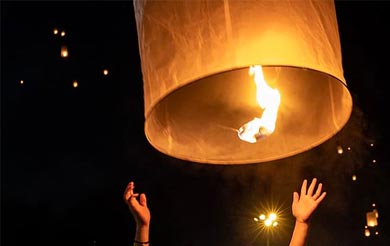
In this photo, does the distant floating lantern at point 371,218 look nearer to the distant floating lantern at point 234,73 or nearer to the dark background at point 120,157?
the dark background at point 120,157

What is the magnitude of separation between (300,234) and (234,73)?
822mm

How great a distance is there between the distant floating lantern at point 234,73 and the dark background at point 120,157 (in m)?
4.08

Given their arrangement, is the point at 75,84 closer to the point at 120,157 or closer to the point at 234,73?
the point at 120,157

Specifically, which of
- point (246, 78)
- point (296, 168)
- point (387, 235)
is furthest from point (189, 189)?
point (246, 78)

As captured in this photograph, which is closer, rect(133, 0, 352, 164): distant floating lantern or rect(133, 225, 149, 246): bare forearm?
rect(133, 0, 352, 164): distant floating lantern

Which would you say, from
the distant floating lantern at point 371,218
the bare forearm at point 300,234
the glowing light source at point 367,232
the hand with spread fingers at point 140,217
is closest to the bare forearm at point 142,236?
the hand with spread fingers at point 140,217

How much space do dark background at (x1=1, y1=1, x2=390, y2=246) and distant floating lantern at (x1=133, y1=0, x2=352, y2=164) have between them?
408 cm

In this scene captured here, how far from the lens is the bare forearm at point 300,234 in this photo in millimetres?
2137

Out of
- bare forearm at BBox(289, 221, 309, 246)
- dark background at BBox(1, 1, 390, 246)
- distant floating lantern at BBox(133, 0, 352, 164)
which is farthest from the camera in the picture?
dark background at BBox(1, 1, 390, 246)

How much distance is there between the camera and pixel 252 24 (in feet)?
3.74

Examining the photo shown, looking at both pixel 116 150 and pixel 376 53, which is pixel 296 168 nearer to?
pixel 376 53

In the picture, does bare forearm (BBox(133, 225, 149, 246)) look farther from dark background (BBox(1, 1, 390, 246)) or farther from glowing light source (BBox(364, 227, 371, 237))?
glowing light source (BBox(364, 227, 371, 237))

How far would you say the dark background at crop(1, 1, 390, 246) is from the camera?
7012 mm

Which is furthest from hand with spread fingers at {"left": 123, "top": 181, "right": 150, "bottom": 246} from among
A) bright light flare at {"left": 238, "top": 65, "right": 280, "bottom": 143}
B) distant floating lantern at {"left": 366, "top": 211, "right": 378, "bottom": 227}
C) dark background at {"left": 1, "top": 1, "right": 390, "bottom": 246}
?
distant floating lantern at {"left": 366, "top": 211, "right": 378, "bottom": 227}
